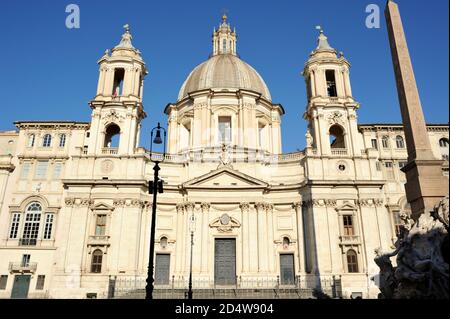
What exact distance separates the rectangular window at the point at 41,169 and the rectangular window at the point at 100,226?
7.16 metres

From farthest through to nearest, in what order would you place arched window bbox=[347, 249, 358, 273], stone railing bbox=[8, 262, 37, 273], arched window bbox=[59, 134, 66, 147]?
arched window bbox=[59, 134, 66, 147] → arched window bbox=[347, 249, 358, 273] → stone railing bbox=[8, 262, 37, 273]

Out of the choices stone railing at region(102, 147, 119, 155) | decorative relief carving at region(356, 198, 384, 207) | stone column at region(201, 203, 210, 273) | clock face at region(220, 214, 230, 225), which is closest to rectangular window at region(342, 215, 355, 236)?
decorative relief carving at region(356, 198, 384, 207)

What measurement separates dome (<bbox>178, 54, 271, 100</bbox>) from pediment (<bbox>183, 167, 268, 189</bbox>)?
11996 millimetres

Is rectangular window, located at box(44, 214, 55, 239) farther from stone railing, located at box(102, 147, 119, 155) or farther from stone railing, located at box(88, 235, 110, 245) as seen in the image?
stone railing, located at box(102, 147, 119, 155)

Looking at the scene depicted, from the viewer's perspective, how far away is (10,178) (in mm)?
34281

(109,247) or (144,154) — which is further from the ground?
(144,154)

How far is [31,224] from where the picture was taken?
32938 mm

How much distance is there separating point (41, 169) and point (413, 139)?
31.8 meters

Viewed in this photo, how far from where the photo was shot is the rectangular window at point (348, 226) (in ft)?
107

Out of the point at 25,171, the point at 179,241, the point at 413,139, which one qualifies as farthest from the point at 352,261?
the point at 25,171

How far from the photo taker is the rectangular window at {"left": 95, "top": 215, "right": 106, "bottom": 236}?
32375 mm
